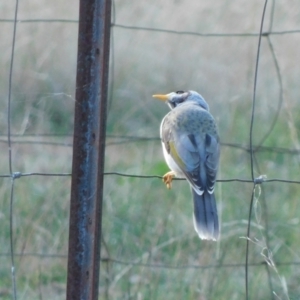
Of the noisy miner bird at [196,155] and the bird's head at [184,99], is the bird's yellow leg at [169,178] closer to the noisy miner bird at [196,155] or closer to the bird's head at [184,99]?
the noisy miner bird at [196,155]

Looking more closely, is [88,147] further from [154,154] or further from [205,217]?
[154,154]

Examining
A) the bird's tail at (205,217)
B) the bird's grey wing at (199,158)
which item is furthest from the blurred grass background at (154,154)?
the bird's grey wing at (199,158)

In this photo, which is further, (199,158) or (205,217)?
(199,158)

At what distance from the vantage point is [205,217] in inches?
141

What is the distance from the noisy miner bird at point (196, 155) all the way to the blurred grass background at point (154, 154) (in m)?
0.24

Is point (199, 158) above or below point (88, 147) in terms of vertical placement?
above

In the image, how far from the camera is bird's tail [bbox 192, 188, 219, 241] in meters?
3.51

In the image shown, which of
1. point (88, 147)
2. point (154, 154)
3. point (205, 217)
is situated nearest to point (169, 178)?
point (205, 217)

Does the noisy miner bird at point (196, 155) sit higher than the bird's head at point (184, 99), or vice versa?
the bird's head at point (184, 99)

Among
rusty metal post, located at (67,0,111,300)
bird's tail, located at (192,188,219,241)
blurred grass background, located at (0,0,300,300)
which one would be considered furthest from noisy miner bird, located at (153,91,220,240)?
rusty metal post, located at (67,0,111,300)

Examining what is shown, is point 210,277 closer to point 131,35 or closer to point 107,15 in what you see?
point 107,15

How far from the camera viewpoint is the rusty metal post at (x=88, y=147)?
2.66 meters

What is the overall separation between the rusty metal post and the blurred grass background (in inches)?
11.7

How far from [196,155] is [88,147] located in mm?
1314
